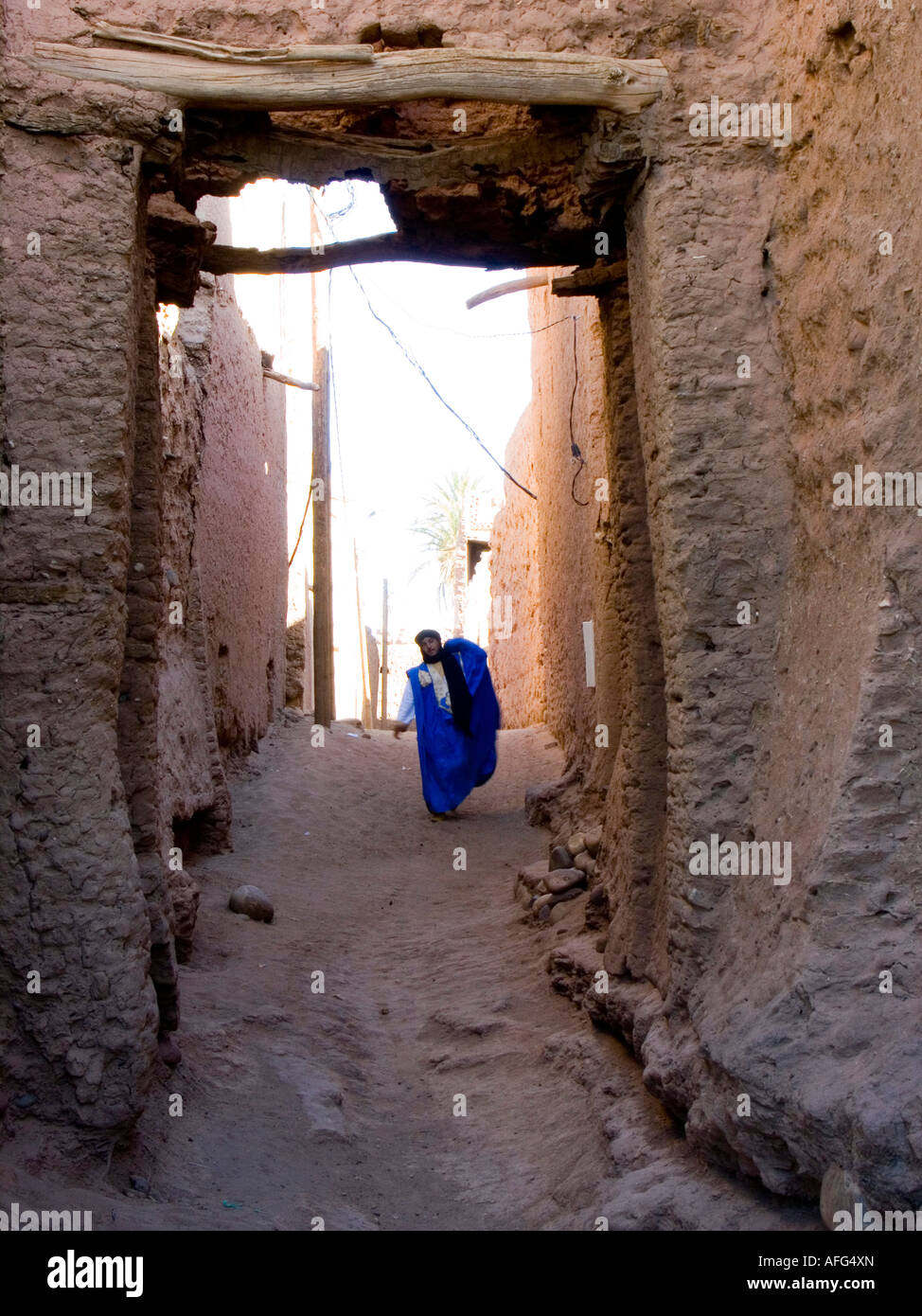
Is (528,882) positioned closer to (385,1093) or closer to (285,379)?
(385,1093)

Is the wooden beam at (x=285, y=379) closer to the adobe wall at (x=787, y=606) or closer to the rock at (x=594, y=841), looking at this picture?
the rock at (x=594, y=841)

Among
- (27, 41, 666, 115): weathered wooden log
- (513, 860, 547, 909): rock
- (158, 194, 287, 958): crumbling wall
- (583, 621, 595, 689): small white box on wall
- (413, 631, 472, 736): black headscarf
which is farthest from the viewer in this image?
(413, 631, 472, 736): black headscarf

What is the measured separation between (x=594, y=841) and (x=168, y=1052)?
3.04m

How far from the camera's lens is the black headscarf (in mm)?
9805

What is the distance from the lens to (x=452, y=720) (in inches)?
386

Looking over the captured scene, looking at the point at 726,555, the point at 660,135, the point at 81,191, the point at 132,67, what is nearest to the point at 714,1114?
the point at 726,555

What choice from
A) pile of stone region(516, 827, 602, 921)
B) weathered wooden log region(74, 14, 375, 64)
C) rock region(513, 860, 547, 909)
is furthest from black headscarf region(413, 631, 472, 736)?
weathered wooden log region(74, 14, 375, 64)

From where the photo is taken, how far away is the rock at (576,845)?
683 centimetres

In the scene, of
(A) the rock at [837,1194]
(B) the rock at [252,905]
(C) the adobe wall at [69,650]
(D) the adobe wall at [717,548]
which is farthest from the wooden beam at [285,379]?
(A) the rock at [837,1194]

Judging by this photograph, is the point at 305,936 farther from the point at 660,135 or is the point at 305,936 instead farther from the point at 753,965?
the point at 660,135

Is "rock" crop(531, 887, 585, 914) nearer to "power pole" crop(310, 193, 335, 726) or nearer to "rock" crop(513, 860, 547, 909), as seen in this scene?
"rock" crop(513, 860, 547, 909)

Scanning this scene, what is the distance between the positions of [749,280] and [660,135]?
25.2 inches

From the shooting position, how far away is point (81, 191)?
396cm

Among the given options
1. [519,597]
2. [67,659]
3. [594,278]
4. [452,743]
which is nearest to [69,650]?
[67,659]
